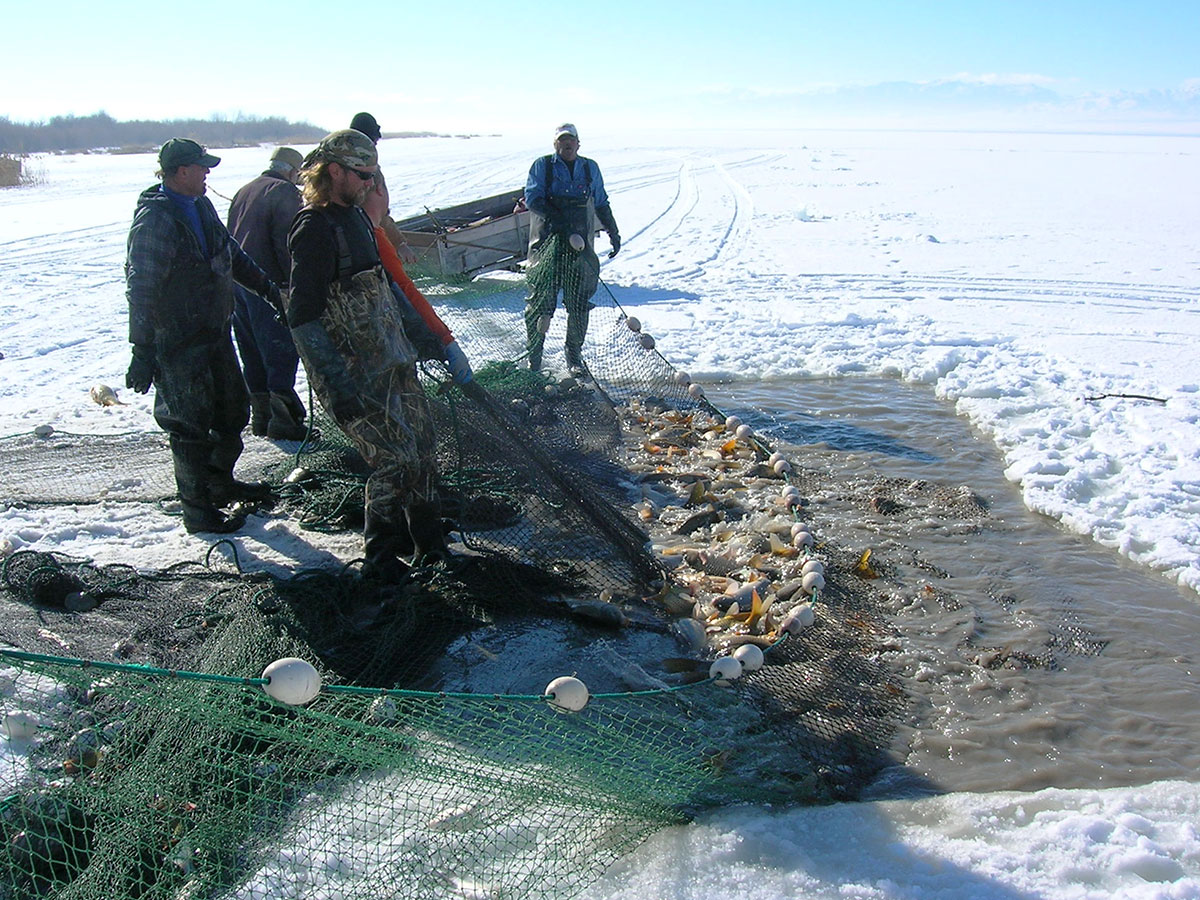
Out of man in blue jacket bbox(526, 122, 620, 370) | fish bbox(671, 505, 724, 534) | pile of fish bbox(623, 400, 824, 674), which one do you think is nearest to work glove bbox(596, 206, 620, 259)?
man in blue jacket bbox(526, 122, 620, 370)

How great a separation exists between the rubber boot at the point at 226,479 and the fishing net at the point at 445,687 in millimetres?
174

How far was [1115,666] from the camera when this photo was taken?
3.77 m

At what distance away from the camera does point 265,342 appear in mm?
5746

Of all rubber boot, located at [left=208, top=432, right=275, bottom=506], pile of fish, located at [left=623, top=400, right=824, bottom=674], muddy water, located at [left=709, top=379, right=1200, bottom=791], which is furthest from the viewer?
rubber boot, located at [left=208, top=432, right=275, bottom=506]

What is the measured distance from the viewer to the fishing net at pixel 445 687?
7.85ft

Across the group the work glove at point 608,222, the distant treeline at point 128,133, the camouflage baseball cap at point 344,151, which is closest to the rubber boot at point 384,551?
the camouflage baseball cap at point 344,151

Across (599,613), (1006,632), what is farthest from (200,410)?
(1006,632)

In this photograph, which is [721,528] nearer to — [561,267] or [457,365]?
[457,365]

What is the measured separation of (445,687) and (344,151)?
6.68 ft

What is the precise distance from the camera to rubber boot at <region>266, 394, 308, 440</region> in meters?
5.82

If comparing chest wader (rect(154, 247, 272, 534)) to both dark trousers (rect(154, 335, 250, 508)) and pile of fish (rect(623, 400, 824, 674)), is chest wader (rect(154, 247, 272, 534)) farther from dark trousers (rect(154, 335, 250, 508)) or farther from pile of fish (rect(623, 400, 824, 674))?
pile of fish (rect(623, 400, 824, 674))

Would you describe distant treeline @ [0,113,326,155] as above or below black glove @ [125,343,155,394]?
above

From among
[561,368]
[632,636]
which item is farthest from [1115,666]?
[561,368]

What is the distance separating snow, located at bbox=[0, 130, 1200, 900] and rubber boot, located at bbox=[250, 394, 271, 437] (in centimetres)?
84
